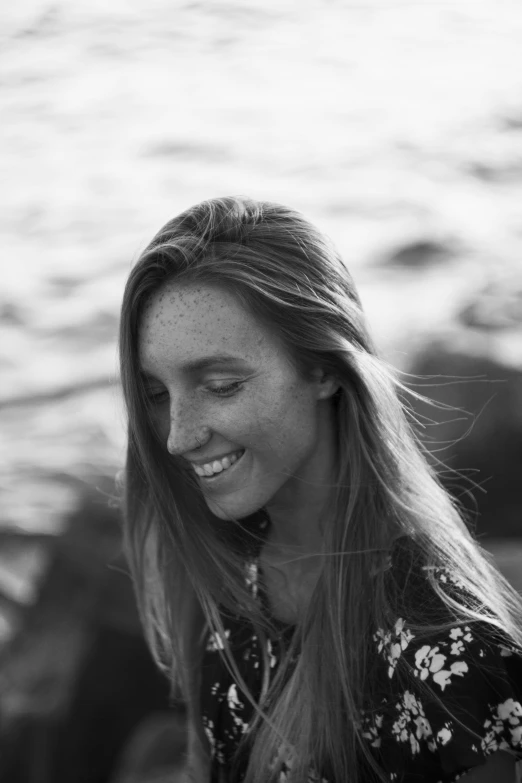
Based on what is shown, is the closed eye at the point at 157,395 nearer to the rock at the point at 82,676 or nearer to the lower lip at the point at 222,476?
the lower lip at the point at 222,476

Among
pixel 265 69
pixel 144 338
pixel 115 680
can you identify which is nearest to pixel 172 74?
pixel 265 69

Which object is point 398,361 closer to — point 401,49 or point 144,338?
point 144,338

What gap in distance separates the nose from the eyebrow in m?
0.05

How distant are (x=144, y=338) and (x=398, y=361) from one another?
6.48ft

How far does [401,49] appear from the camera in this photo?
16.9 feet

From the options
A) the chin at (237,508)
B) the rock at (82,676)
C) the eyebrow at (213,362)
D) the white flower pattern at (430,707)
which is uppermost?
the eyebrow at (213,362)

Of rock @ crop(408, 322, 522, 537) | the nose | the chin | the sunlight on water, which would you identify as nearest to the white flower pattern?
the chin

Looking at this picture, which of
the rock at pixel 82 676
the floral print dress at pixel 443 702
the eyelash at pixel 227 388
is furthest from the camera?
the rock at pixel 82 676

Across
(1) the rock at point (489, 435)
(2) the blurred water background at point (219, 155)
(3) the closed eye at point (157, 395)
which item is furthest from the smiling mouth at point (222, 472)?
(2) the blurred water background at point (219, 155)

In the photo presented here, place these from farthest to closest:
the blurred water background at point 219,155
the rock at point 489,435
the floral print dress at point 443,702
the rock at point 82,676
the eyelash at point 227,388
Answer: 1. the blurred water background at point 219,155
2. the rock at point 82,676
3. the rock at point 489,435
4. the eyelash at point 227,388
5. the floral print dress at point 443,702

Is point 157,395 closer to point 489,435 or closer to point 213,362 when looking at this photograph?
point 213,362

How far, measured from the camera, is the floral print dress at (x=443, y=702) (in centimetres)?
129

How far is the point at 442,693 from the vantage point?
1.31 meters

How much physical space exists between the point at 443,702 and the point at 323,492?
0.37 m
